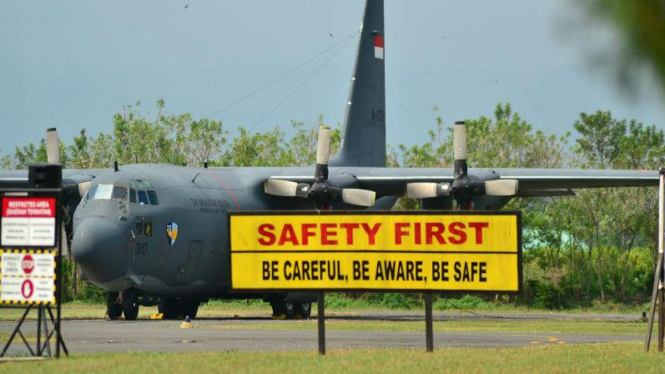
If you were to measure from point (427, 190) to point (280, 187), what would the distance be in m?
4.56

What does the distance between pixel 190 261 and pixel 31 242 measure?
579 inches

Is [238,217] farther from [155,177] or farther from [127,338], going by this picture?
[155,177]

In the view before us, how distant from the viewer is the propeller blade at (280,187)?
1270 inches

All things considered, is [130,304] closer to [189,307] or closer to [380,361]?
[189,307]

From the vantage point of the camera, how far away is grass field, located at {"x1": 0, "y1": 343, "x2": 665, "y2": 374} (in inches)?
568

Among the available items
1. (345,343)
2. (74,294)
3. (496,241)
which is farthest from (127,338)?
(74,294)

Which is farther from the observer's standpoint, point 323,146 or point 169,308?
point 169,308

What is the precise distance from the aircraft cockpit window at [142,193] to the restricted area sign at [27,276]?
12435mm

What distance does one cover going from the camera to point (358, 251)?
17578 mm

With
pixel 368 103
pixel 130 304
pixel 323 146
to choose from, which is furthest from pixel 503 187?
pixel 130 304

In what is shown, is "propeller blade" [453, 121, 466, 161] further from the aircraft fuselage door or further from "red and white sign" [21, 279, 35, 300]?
"red and white sign" [21, 279, 35, 300]

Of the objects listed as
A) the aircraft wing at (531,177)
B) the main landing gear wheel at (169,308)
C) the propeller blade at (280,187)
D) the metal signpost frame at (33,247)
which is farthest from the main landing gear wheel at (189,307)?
Result: the metal signpost frame at (33,247)

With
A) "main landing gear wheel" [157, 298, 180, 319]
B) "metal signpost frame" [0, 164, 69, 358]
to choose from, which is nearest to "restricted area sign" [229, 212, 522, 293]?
"metal signpost frame" [0, 164, 69, 358]

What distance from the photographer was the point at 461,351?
17.9 meters
